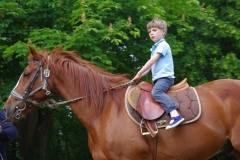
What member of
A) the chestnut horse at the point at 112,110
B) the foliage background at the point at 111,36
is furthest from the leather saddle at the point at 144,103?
the foliage background at the point at 111,36

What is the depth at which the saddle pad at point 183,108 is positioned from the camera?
186 inches

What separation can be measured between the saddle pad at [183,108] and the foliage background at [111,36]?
1742 mm

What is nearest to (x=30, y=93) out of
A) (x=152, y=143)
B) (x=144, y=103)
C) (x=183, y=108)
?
(x=144, y=103)

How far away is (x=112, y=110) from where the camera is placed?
4.86 metres

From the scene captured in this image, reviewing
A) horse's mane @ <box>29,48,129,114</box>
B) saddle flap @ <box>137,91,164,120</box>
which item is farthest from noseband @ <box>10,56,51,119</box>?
saddle flap @ <box>137,91,164,120</box>

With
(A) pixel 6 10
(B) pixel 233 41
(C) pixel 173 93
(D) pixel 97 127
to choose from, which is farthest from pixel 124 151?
(B) pixel 233 41

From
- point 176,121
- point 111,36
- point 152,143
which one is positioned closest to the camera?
point 176,121

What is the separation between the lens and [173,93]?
4.93 metres

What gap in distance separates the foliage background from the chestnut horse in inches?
40.2

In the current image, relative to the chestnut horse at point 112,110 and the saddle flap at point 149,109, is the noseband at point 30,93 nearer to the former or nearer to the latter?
the chestnut horse at point 112,110

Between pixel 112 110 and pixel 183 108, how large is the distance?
0.86 meters

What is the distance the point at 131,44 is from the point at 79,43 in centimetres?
131

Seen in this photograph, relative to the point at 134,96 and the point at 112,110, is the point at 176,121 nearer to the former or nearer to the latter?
the point at 134,96

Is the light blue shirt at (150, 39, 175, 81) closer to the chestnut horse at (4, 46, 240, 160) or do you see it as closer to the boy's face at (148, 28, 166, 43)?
the boy's face at (148, 28, 166, 43)
